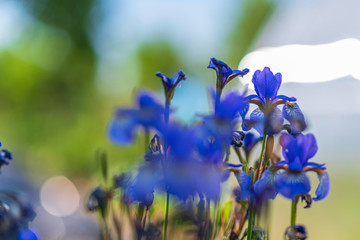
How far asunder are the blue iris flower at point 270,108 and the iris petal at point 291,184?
0.07 meters

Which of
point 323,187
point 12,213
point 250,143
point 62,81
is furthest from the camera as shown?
point 62,81

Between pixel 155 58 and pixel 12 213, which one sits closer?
pixel 12 213

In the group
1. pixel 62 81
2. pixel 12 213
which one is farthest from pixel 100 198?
pixel 62 81

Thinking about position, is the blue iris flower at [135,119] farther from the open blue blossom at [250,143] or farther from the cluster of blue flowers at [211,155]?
→ the open blue blossom at [250,143]

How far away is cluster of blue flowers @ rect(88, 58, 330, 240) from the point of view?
1.57ft

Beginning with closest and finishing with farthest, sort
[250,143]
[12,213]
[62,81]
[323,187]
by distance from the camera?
1. [12,213]
2. [323,187]
3. [250,143]
4. [62,81]

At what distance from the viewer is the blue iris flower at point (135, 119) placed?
1.75ft

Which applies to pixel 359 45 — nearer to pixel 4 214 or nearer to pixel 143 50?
pixel 4 214

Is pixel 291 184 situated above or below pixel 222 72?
below

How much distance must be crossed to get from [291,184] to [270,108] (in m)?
0.14

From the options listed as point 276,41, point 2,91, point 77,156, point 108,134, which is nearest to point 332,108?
point 276,41

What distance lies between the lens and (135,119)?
531 mm

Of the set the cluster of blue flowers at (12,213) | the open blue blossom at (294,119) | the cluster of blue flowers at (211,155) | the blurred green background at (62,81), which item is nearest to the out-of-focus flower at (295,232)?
the cluster of blue flowers at (211,155)

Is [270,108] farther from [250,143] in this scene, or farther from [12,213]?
[12,213]
